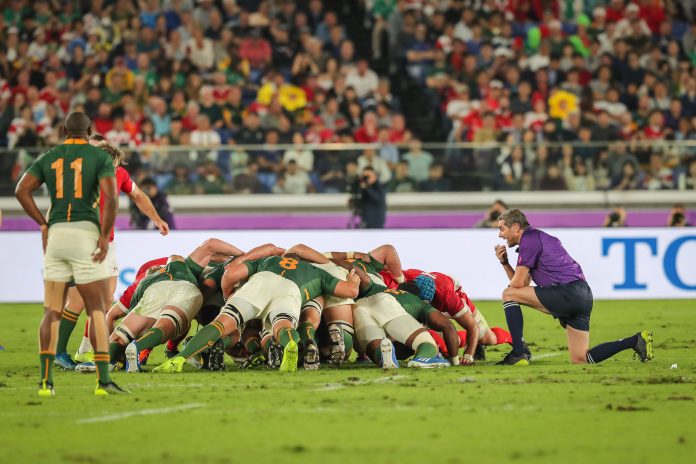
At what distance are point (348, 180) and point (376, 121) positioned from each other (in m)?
2.70

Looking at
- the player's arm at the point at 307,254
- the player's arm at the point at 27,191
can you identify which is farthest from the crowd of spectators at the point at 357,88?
the player's arm at the point at 27,191

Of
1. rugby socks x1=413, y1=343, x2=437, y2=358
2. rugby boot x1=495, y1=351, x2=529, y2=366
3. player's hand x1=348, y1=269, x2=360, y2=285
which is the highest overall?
player's hand x1=348, y1=269, x2=360, y2=285

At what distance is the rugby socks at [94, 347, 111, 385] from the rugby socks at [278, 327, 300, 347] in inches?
79.2

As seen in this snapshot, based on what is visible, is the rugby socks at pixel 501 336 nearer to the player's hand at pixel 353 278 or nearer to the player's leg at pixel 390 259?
the player's leg at pixel 390 259

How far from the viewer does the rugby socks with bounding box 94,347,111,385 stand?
9484 millimetres

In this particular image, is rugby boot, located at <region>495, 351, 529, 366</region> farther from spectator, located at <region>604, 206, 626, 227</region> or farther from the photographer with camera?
spectator, located at <region>604, 206, 626, 227</region>

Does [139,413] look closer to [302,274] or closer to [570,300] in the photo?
[302,274]

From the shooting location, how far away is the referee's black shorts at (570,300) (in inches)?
483

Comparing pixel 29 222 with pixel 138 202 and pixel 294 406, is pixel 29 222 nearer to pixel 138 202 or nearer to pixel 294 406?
pixel 138 202

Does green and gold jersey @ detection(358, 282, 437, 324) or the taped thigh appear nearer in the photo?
the taped thigh

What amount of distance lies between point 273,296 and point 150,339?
1195 mm

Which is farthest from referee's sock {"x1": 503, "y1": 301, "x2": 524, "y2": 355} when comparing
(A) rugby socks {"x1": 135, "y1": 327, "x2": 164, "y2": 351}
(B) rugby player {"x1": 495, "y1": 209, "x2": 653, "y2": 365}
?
(A) rugby socks {"x1": 135, "y1": 327, "x2": 164, "y2": 351}

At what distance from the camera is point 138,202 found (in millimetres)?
12961

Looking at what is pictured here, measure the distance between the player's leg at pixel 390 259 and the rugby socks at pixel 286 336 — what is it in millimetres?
2116
